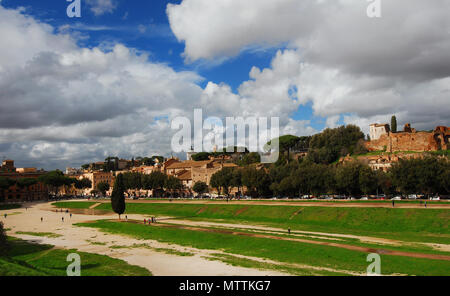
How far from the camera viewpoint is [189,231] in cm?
3775

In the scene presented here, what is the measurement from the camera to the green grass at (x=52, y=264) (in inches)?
693

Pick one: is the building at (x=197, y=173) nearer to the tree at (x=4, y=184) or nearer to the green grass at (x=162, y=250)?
the tree at (x=4, y=184)

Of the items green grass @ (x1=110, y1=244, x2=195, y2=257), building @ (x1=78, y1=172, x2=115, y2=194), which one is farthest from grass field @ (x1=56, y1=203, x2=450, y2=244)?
building @ (x1=78, y1=172, x2=115, y2=194)

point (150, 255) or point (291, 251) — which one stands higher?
point (291, 251)

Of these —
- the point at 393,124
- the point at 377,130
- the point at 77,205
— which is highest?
the point at 393,124

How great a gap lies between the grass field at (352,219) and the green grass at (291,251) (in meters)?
10.5

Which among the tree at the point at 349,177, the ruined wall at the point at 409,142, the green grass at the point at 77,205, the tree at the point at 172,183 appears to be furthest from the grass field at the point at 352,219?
the ruined wall at the point at 409,142

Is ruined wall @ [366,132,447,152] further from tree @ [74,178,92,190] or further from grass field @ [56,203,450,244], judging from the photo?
tree @ [74,178,92,190]

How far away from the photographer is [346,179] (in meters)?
57.8

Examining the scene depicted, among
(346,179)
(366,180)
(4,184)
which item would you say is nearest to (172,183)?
(346,179)

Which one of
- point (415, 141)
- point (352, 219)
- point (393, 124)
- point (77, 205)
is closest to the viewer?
point (352, 219)

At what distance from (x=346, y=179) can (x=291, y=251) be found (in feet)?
114

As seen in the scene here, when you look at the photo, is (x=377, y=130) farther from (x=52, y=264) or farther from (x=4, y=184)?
(x=4, y=184)
